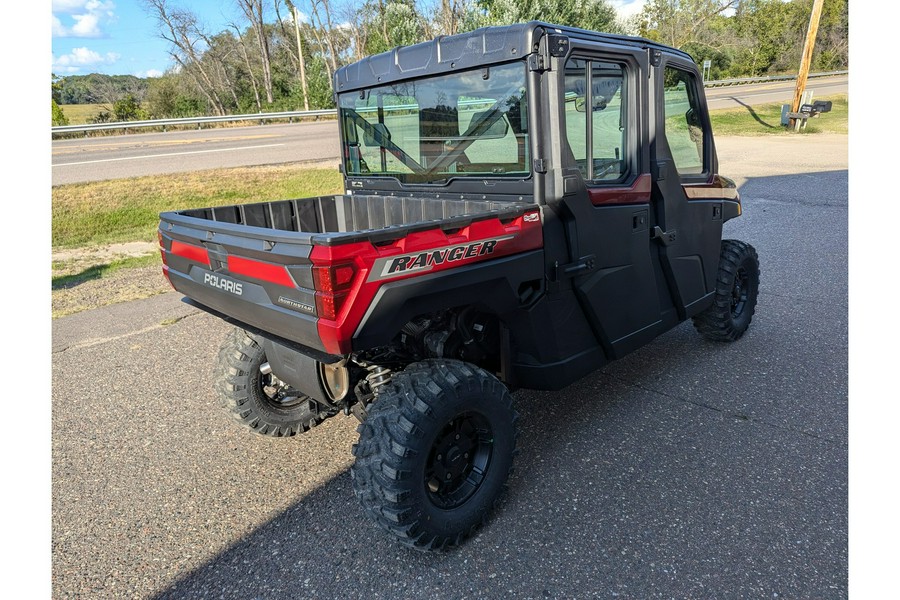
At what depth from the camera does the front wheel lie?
2371mm

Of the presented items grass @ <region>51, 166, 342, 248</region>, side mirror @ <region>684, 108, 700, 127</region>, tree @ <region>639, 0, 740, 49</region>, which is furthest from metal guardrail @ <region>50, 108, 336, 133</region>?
tree @ <region>639, 0, 740, 49</region>

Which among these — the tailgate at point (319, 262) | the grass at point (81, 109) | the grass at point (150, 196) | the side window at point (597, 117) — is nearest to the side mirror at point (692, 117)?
the side window at point (597, 117)

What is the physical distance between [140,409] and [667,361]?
3731 millimetres

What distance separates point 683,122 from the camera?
374 centimetres

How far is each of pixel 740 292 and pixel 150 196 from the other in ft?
31.8

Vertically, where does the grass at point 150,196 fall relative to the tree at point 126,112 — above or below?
below

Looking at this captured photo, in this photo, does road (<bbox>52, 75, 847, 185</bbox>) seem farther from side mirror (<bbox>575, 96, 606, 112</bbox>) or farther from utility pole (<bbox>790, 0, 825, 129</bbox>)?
utility pole (<bbox>790, 0, 825, 129</bbox>)

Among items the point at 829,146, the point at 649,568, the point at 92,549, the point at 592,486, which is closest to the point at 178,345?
the point at 92,549

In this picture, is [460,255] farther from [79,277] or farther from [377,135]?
[79,277]

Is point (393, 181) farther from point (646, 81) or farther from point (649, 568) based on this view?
point (649, 568)

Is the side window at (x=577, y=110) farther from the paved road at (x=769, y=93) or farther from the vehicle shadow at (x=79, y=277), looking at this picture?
the paved road at (x=769, y=93)

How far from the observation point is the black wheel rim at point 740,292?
4.64m

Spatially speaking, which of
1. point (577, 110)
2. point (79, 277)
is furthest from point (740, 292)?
point (79, 277)

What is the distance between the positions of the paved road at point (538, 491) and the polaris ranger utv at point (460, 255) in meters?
0.28
